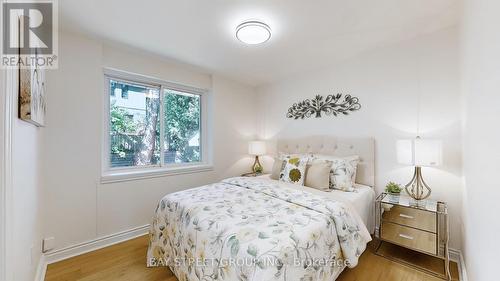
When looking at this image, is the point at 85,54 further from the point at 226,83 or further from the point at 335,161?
the point at 335,161

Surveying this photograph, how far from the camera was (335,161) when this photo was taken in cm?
250

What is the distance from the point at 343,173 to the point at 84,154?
2.83 meters

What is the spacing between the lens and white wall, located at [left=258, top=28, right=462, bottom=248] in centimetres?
204

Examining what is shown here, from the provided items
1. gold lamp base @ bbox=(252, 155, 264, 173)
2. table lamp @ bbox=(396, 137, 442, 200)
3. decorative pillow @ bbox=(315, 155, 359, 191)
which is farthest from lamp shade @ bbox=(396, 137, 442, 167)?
gold lamp base @ bbox=(252, 155, 264, 173)

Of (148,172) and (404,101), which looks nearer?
(404,101)

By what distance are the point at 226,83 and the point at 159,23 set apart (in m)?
1.67

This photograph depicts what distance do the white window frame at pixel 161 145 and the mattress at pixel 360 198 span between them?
1.62 meters

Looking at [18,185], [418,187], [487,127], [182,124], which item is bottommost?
[418,187]

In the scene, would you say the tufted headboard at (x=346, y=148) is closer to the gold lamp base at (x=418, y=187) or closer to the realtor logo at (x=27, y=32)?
the gold lamp base at (x=418, y=187)

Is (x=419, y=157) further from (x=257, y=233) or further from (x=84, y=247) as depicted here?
(x=84, y=247)

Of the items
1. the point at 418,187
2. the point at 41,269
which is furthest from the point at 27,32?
the point at 418,187

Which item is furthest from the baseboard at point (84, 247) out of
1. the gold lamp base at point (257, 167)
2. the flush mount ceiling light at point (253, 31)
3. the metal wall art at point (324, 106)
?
the metal wall art at point (324, 106)

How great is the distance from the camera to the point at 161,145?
2.92 meters

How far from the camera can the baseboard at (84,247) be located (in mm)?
1853
